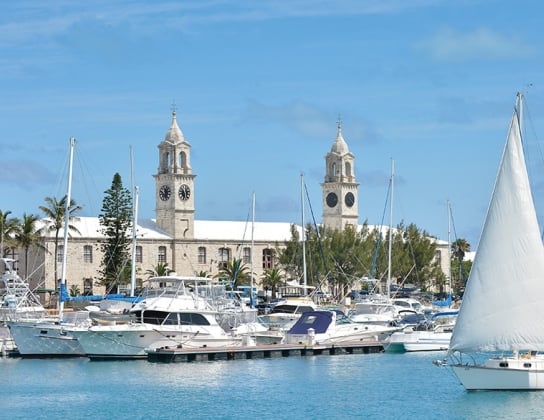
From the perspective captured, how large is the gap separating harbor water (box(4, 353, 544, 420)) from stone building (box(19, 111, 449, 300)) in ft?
172

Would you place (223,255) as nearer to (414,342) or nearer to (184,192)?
(184,192)

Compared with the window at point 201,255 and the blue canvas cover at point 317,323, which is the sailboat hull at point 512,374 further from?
the window at point 201,255

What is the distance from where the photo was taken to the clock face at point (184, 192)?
398 ft

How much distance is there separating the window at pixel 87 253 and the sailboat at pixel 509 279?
7538 centimetres

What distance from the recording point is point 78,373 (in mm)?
54969

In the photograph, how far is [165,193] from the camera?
398ft

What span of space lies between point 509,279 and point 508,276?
101mm

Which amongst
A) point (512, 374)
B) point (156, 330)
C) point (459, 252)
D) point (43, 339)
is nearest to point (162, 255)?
point (459, 252)

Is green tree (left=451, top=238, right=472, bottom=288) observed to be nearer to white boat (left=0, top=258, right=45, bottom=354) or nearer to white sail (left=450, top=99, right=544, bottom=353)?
white boat (left=0, top=258, right=45, bottom=354)

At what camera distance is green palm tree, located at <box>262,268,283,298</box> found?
116 m

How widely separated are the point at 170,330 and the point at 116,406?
13.3 m

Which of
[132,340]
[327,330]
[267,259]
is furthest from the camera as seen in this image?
[267,259]

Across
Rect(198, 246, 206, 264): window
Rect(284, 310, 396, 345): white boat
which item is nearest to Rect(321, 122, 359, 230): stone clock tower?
Rect(198, 246, 206, 264): window

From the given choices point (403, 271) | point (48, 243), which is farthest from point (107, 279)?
point (403, 271)
